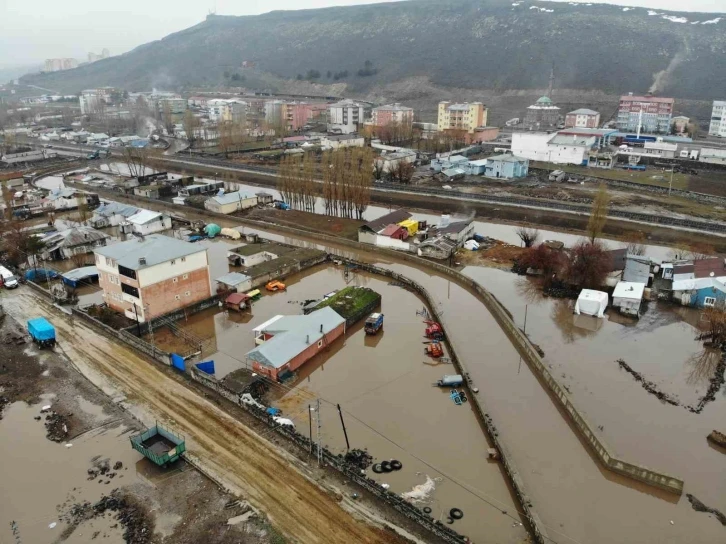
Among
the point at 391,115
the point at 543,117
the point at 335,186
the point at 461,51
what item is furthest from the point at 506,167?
the point at 461,51

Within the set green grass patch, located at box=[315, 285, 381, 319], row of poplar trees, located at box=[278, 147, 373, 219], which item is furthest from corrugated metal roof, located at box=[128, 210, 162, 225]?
green grass patch, located at box=[315, 285, 381, 319]

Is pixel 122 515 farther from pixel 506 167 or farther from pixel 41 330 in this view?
pixel 506 167

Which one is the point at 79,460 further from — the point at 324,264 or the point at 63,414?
the point at 324,264

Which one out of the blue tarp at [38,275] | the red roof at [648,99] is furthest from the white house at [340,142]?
the blue tarp at [38,275]

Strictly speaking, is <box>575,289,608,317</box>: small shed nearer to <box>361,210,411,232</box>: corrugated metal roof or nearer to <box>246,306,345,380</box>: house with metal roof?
<box>246,306,345,380</box>: house with metal roof

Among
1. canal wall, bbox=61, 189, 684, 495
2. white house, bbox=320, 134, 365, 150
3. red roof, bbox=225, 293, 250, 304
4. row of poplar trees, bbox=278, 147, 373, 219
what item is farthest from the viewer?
white house, bbox=320, 134, 365, 150

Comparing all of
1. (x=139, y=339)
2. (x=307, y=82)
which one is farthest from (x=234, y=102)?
(x=139, y=339)
